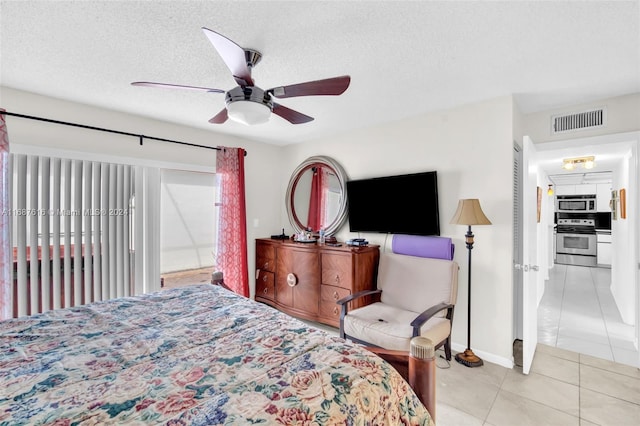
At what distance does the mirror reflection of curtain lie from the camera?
3.99m

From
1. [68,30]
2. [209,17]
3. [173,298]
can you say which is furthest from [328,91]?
[173,298]

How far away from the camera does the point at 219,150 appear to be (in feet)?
12.2

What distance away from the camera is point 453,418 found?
1.95 metres

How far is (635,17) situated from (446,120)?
4.79ft

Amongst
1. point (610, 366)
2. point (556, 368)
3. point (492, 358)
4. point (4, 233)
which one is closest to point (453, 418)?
point (492, 358)

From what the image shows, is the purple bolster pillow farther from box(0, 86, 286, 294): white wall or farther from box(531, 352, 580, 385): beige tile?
box(0, 86, 286, 294): white wall

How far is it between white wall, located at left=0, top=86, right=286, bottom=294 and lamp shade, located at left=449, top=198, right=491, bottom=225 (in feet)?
8.88

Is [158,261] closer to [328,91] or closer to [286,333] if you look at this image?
[286,333]

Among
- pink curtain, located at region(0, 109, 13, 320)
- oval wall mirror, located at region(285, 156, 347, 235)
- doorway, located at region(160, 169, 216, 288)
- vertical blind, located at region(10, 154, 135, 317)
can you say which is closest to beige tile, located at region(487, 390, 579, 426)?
oval wall mirror, located at region(285, 156, 347, 235)

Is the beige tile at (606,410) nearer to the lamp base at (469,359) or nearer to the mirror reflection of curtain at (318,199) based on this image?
the lamp base at (469,359)

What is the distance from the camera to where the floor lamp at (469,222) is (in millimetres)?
2490

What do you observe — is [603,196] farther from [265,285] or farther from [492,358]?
[265,285]

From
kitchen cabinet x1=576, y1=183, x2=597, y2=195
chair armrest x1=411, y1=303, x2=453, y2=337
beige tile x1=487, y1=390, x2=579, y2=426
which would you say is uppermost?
kitchen cabinet x1=576, y1=183, x2=597, y2=195

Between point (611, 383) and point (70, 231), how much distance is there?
15.7 ft
